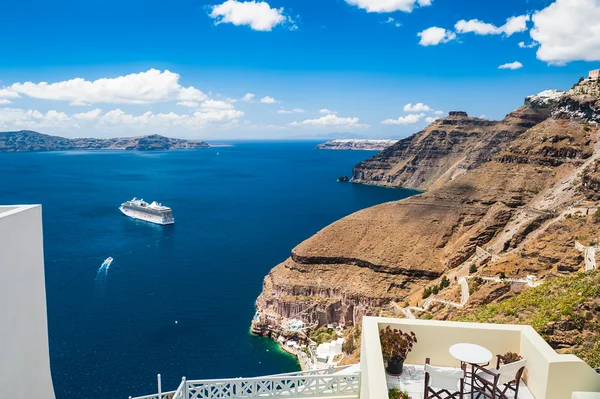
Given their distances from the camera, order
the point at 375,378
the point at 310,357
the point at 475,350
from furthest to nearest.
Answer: the point at 310,357 < the point at 475,350 < the point at 375,378

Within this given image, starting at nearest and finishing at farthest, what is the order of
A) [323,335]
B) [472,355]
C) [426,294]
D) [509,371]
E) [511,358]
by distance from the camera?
[472,355] → [509,371] → [511,358] → [426,294] → [323,335]

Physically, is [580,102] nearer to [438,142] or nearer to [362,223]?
[362,223]

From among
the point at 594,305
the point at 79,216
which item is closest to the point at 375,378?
the point at 594,305

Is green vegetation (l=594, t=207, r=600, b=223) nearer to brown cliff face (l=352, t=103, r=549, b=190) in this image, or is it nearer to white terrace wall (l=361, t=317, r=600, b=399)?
white terrace wall (l=361, t=317, r=600, b=399)

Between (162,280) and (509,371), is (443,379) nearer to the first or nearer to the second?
(509,371)

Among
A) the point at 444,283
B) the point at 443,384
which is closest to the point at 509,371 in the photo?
the point at 443,384

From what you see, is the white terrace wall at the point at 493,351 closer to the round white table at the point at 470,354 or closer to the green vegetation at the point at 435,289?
the round white table at the point at 470,354
